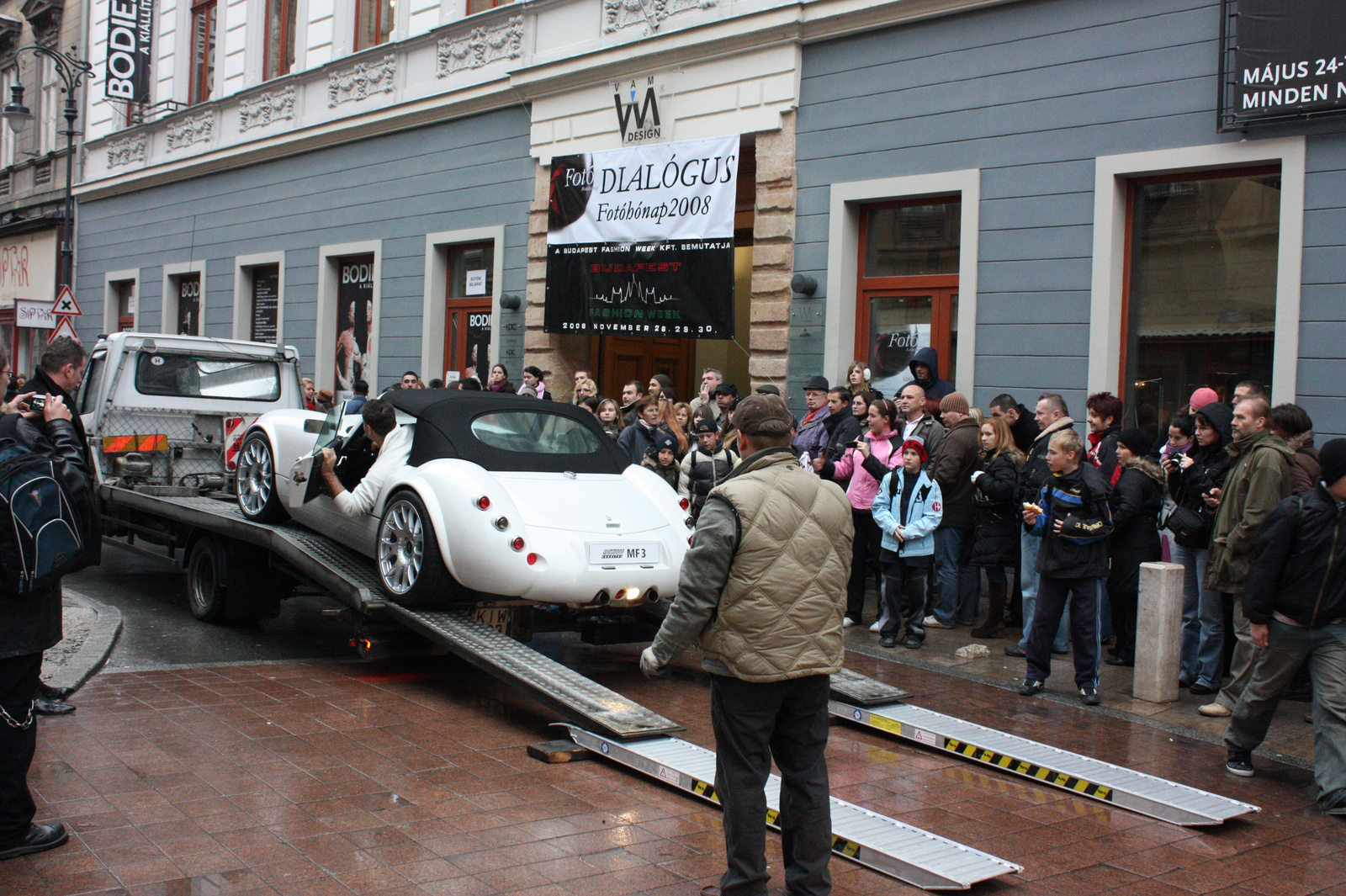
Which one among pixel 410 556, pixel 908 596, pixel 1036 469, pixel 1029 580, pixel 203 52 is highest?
pixel 203 52

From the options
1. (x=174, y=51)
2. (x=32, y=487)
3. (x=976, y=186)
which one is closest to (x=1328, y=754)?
(x=32, y=487)

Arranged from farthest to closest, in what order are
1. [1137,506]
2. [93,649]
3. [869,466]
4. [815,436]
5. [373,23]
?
1. [373,23]
2. [815,436]
3. [869,466]
4. [1137,506]
5. [93,649]

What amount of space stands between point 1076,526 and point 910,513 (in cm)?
179

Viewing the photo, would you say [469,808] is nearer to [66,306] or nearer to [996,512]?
[996,512]

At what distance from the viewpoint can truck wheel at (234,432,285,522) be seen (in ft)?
29.0

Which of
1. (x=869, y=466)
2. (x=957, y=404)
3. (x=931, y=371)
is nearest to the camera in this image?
(x=869, y=466)

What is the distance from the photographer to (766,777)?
13.9ft

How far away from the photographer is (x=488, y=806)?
17.0ft

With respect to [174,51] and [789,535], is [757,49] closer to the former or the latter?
[789,535]

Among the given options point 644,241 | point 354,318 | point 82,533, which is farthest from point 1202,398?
point 354,318

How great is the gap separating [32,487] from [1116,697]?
6.32 meters

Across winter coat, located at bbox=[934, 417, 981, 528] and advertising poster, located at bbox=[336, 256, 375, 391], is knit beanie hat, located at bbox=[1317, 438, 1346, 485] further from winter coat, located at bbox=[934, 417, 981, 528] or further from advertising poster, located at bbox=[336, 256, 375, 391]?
advertising poster, located at bbox=[336, 256, 375, 391]

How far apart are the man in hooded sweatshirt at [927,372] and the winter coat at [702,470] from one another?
188cm

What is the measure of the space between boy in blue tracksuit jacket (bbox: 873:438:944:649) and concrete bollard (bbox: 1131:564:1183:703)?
1.79m
